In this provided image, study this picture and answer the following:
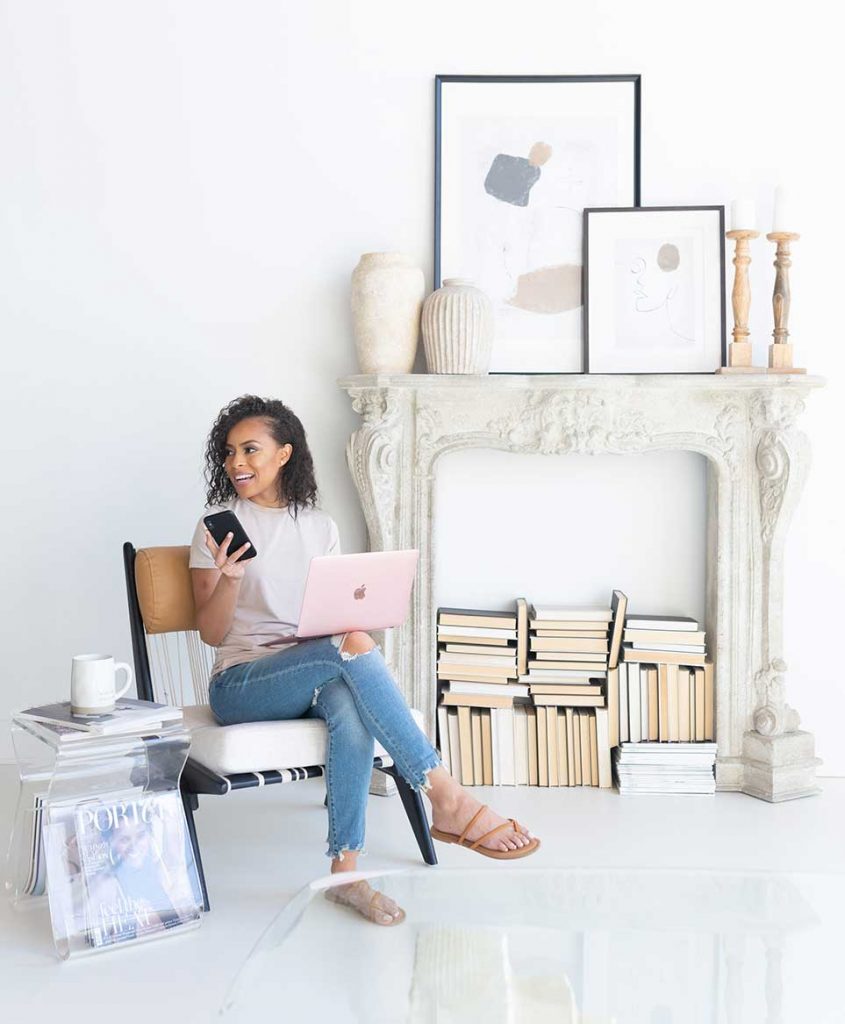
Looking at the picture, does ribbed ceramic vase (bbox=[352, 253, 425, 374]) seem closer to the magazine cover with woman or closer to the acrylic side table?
the acrylic side table

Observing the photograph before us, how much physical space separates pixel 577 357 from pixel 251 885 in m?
1.92

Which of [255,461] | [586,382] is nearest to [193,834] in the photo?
[255,461]

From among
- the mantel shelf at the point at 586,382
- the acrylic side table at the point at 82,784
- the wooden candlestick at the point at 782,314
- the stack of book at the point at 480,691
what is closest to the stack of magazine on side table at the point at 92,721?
the acrylic side table at the point at 82,784

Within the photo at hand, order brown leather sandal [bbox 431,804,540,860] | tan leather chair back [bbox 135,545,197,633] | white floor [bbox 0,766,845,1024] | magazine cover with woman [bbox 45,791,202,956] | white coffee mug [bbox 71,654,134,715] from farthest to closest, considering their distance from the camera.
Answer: tan leather chair back [bbox 135,545,197,633] < brown leather sandal [bbox 431,804,540,860] < white coffee mug [bbox 71,654,134,715] < magazine cover with woman [bbox 45,791,202,956] < white floor [bbox 0,766,845,1024]

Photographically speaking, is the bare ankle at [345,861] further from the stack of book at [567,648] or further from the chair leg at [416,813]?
the stack of book at [567,648]

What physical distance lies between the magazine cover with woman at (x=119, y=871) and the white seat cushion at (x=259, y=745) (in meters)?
0.14

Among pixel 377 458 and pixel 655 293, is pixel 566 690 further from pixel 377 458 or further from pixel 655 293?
pixel 655 293

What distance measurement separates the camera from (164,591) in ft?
9.59

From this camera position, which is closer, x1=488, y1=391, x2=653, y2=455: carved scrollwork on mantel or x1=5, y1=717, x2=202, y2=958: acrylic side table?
x1=5, y1=717, x2=202, y2=958: acrylic side table

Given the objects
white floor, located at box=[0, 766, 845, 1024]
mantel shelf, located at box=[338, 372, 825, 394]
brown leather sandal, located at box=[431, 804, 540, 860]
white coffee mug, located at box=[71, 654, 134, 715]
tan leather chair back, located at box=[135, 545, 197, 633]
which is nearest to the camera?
white floor, located at box=[0, 766, 845, 1024]

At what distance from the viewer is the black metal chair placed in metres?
2.50

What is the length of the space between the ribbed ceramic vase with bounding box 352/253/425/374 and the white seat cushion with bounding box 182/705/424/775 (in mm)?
1283

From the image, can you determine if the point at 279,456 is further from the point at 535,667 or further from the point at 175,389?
the point at 535,667

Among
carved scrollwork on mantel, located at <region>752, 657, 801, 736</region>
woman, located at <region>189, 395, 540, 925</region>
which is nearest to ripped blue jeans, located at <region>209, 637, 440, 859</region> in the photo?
woman, located at <region>189, 395, 540, 925</region>
